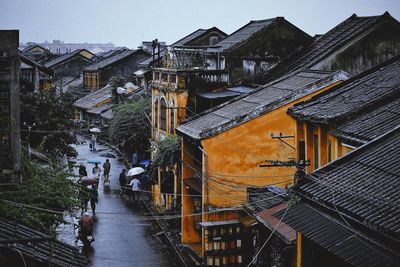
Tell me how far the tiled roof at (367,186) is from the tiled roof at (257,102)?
1013cm

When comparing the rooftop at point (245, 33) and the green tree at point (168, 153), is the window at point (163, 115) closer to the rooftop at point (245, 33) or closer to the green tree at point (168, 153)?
the green tree at point (168, 153)

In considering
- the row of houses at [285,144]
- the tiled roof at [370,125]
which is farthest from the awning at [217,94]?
the tiled roof at [370,125]

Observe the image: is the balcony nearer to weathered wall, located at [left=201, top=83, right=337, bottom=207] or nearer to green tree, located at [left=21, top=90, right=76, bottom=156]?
green tree, located at [left=21, top=90, right=76, bottom=156]

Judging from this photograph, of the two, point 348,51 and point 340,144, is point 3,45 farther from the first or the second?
point 348,51

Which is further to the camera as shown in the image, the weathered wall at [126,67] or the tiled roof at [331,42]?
the weathered wall at [126,67]

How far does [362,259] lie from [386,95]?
891 centimetres

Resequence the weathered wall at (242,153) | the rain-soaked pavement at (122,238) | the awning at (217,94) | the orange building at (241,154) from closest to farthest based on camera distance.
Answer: the orange building at (241,154)
the weathered wall at (242,153)
the rain-soaked pavement at (122,238)
the awning at (217,94)

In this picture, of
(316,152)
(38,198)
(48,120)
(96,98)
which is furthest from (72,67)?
(38,198)

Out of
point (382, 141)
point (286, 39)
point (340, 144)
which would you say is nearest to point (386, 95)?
point (340, 144)

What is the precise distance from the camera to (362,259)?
1075cm

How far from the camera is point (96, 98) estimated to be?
68.9 meters

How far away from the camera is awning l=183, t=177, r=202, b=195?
1078 inches

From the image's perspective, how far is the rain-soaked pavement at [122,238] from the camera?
26.5 meters

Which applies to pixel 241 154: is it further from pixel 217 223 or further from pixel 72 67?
pixel 72 67
